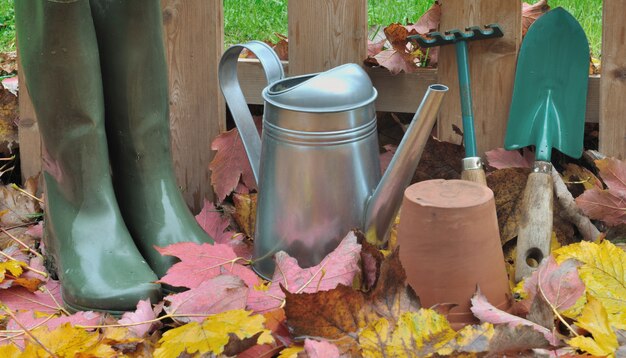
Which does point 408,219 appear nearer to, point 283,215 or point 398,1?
point 283,215

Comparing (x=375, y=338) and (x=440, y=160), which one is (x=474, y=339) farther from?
(x=440, y=160)

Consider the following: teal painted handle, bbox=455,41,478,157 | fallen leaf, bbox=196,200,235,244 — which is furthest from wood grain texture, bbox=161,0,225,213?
teal painted handle, bbox=455,41,478,157

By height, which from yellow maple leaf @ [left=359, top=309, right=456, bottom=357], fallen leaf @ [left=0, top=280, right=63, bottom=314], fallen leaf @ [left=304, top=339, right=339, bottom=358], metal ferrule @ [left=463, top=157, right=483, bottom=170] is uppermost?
metal ferrule @ [left=463, top=157, right=483, bottom=170]

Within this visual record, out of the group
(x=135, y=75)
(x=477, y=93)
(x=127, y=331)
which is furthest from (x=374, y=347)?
(x=477, y=93)

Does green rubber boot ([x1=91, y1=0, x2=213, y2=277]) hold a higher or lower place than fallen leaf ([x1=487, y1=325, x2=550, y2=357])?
higher

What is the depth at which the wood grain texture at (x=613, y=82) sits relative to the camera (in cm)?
170

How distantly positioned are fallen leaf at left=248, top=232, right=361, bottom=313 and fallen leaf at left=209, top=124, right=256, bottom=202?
0.54m

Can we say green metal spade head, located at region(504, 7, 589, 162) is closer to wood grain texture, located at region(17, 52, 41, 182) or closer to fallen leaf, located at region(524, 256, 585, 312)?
fallen leaf, located at region(524, 256, 585, 312)

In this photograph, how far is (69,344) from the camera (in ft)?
4.03

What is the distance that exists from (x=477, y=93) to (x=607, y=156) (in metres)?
0.31

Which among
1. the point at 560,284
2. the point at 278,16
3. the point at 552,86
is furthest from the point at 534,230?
the point at 278,16

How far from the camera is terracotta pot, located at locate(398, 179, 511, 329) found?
1.25 m

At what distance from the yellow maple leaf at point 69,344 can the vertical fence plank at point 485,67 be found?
964 millimetres

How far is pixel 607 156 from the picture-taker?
5.82 ft
